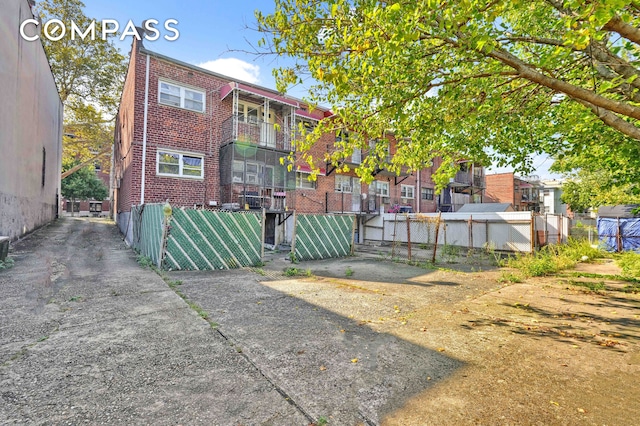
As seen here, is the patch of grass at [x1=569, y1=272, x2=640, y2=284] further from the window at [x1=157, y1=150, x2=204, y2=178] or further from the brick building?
the window at [x1=157, y1=150, x2=204, y2=178]

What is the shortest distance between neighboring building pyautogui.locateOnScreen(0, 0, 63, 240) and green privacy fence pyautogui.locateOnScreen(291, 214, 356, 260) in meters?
8.83

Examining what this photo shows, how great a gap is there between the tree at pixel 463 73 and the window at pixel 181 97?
9148 mm

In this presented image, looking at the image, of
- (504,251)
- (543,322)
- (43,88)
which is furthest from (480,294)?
(43,88)

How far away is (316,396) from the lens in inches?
91.0

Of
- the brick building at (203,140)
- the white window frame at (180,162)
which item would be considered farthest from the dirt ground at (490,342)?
the white window frame at (180,162)

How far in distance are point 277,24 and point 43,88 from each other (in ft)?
51.3

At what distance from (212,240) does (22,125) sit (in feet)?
31.2

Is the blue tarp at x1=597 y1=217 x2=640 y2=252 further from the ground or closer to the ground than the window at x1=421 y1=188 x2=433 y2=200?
closer to the ground

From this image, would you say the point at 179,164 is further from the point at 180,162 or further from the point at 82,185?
the point at 82,185

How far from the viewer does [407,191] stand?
23.2m

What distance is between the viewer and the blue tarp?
15508 millimetres

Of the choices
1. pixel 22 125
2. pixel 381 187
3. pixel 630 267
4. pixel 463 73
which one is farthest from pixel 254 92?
pixel 630 267

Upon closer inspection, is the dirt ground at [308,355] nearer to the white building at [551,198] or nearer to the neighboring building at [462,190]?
the neighboring building at [462,190]

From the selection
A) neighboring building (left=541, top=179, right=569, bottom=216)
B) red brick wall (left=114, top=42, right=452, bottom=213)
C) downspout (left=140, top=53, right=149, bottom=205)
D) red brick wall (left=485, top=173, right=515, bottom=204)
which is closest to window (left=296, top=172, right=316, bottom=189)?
red brick wall (left=114, top=42, right=452, bottom=213)
